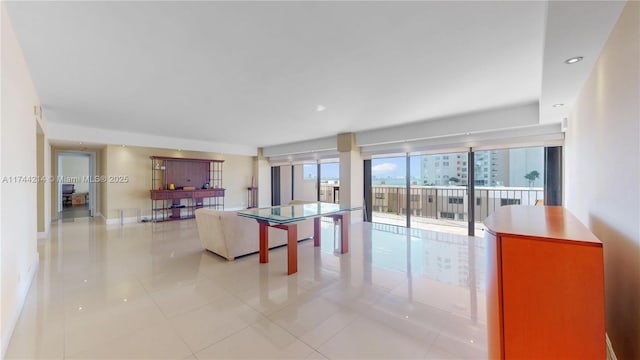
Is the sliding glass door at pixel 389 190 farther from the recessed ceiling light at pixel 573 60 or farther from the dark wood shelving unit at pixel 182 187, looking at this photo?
the dark wood shelving unit at pixel 182 187

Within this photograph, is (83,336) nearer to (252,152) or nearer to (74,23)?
(74,23)

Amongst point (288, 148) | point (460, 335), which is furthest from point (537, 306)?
point (288, 148)

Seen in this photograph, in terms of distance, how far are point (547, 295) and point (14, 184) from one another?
4139 millimetres

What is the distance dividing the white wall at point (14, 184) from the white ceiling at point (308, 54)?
0.94 feet

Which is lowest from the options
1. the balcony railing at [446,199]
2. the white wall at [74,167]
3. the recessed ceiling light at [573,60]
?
the balcony railing at [446,199]

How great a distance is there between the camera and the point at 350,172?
7.11 meters

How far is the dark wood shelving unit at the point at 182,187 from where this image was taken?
25.7 ft

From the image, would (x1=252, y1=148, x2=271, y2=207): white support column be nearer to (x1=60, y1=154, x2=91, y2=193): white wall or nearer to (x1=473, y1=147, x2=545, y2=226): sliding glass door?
(x1=60, y1=154, x2=91, y2=193): white wall

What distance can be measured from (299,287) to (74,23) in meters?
3.31

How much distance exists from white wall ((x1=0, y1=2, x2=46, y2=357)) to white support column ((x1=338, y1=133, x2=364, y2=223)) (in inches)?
227

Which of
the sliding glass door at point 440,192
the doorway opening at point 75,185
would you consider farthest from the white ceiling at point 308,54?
the doorway opening at point 75,185

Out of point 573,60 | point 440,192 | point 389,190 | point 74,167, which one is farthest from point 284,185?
point 573,60

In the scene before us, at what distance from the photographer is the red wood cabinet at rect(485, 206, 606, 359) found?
1.30 m

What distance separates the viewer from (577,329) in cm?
132
